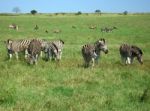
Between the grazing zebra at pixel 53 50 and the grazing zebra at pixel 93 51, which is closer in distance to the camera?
the grazing zebra at pixel 93 51

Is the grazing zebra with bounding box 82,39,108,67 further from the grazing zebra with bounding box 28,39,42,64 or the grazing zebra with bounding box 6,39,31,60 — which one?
the grazing zebra with bounding box 6,39,31,60

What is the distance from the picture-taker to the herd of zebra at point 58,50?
A: 19.3 metres

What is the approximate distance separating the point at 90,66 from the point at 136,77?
3.37 meters

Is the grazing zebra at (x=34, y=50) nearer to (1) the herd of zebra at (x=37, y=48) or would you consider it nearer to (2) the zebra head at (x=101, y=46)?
→ (1) the herd of zebra at (x=37, y=48)

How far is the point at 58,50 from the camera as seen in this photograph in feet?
71.4

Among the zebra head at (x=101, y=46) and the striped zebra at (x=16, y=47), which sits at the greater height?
the zebra head at (x=101, y=46)

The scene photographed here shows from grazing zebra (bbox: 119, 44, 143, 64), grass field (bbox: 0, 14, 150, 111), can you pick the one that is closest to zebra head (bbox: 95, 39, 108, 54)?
grass field (bbox: 0, 14, 150, 111)

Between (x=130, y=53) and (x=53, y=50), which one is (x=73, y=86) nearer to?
(x=130, y=53)

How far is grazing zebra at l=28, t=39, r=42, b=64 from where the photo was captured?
19797mm

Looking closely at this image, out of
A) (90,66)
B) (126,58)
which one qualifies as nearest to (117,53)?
(126,58)

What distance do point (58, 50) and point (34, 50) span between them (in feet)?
6.06

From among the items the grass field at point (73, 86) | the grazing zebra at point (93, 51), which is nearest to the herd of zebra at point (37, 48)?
the grass field at point (73, 86)

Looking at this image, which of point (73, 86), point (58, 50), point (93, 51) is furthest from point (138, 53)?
point (73, 86)

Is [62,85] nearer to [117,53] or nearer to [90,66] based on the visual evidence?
[90,66]
